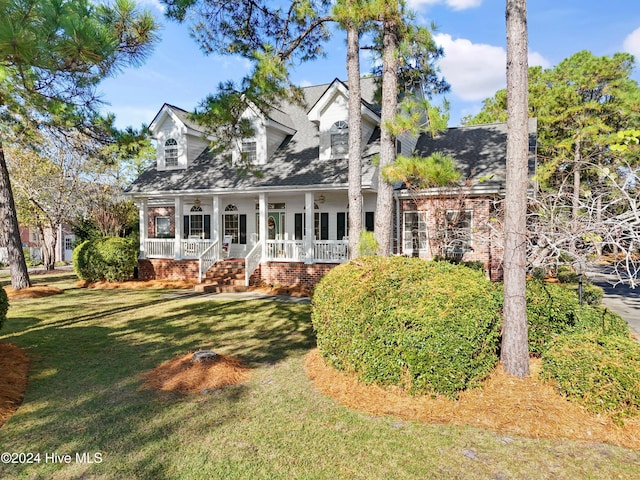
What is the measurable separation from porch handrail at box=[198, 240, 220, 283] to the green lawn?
877cm

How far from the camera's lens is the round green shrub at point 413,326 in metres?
4.57

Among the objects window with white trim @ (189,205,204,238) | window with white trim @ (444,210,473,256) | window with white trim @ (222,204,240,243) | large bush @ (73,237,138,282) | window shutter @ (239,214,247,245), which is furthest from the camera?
window with white trim @ (189,205,204,238)

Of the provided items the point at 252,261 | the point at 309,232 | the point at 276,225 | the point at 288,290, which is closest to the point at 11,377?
the point at 288,290

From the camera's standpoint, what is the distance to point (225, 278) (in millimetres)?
15250

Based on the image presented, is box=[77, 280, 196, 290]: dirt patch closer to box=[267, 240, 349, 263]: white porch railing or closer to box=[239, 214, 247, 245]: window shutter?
box=[239, 214, 247, 245]: window shutter

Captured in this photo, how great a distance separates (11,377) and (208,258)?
10690 mm

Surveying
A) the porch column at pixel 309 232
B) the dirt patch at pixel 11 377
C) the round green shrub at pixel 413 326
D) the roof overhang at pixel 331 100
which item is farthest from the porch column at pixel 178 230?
the round green shrub at pixel 413 326

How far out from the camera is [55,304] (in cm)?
1150

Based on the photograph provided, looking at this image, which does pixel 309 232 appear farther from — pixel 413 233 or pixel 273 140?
pixel 273 140

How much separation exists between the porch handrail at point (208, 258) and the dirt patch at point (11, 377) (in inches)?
341

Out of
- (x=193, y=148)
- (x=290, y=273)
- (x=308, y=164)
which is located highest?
(x=193, y=148)

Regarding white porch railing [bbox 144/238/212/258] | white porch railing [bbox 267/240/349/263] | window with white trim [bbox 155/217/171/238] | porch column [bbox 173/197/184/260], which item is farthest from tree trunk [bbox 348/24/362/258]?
window with white trim [bbox 155/217/171/238]

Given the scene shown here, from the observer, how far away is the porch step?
1420 cm

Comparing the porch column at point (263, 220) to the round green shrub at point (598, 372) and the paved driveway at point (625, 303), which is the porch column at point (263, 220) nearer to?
the paved driveway at point (625, 303)
